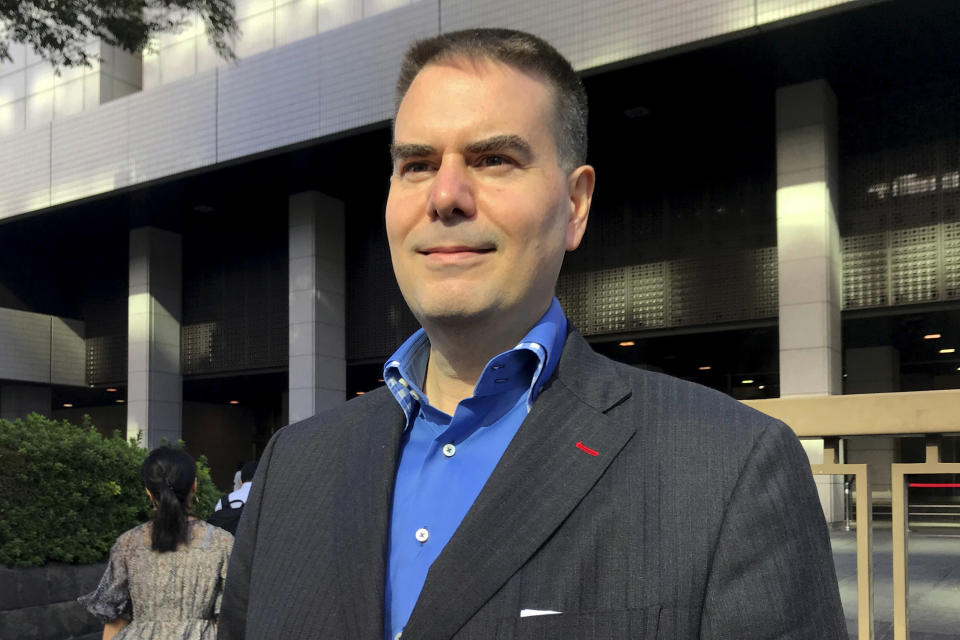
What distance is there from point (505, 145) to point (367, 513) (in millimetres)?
668

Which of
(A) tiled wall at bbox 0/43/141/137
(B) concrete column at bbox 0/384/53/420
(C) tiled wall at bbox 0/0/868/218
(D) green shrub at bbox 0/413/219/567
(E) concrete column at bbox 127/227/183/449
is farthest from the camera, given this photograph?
(B) concrete column at bbox 0/384/53/420

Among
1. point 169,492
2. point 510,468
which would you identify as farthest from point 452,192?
point 169,492

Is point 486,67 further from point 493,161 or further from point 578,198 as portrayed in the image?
point 578,198

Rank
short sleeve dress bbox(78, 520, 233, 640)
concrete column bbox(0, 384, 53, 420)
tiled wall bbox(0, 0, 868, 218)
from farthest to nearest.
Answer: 1. concrete column bbox(0, 384, 53, 420)
2. tiled wall bbox(0, 0, 868, 218)
3. short sleeve dress bbox(78, 520, 233, 640)

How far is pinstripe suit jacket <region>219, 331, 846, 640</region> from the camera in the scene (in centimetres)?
121

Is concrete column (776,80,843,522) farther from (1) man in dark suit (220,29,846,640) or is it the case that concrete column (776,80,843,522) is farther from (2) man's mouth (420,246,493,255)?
(2) man's mouth (420,246,493,255)

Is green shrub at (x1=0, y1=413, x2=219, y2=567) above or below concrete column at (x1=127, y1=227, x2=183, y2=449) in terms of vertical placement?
below

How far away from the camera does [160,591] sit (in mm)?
4012

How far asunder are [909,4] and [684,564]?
512 inches

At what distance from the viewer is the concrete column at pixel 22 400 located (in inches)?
1053

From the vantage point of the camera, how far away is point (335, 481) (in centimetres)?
159

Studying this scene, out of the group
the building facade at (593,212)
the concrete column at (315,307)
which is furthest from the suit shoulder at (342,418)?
the concrete column at (315,307)

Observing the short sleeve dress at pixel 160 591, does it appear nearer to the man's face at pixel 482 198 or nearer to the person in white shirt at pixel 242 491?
the person in white shirt at pixel 242 491

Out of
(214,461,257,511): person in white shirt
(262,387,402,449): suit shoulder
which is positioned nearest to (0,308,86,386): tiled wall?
(214,461,257,511): person in white shirt
